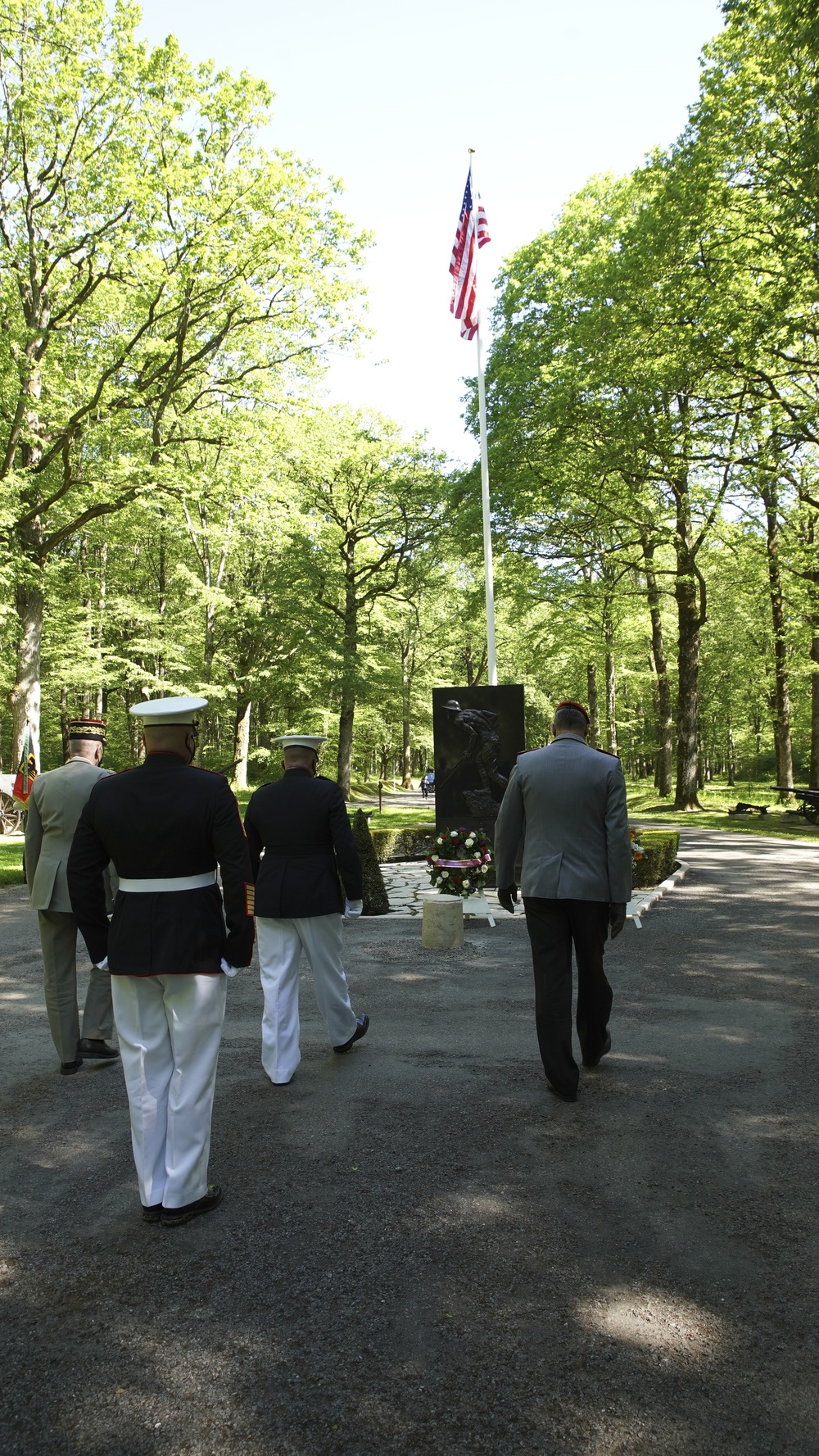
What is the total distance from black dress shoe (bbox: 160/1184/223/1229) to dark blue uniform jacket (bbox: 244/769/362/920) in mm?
1792

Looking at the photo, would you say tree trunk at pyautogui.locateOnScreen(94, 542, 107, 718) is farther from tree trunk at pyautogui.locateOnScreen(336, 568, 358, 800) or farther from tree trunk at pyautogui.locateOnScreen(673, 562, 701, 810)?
tree trunk at pyautogui.locateOnScreen(673, 562, 701, 810)

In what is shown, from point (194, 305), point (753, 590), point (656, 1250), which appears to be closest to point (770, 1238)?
point (656, 1250)

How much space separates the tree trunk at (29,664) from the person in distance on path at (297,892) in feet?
48.5

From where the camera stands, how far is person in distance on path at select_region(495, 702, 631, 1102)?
4973mm

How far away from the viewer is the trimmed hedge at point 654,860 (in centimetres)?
1277

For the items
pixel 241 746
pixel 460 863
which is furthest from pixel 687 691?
pixel 241 746

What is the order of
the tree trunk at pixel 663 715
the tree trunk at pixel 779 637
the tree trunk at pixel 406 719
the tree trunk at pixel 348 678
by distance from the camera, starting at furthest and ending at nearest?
1. the tree trunk at pixel 406 719
2. the tree trunk at pixel 663 715
3. the tree trunk at pixel 348 678
4. the tree trunk at pixel 779 637

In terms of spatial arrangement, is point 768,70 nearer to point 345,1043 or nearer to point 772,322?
point 772,322

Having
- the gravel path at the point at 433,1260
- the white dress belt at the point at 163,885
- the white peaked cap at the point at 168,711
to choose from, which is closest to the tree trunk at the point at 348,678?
the gravel path at the point at 433,1260

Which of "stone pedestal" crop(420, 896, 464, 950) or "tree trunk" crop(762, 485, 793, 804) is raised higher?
"tree trunk" crop(762, 485, 793, 804)

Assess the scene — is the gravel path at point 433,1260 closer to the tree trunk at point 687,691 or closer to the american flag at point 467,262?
the american flag at point 467,262

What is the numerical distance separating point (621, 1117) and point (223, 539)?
2747 cm

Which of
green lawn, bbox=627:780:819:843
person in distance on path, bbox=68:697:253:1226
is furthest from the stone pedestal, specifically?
green lawn, bbox=627:780:819:843

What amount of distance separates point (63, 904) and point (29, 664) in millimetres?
16260
